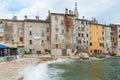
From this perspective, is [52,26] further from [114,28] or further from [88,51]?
[114,28]

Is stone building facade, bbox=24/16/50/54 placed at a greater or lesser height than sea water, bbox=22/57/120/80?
greater

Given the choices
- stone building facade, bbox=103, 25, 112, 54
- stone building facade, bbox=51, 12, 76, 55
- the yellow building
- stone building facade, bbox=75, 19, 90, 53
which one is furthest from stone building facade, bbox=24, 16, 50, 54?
stone building facade, bbox=103, 25, 112, 54

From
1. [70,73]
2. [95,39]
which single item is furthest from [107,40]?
[70,73]

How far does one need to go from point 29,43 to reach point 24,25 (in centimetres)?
567

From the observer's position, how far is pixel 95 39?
100562mm

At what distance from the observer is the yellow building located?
98.0m

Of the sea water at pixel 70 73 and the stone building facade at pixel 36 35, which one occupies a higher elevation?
the stone building facade at pixel 36 35

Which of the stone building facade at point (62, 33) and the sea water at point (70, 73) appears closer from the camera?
the sea water at point (70, 73)

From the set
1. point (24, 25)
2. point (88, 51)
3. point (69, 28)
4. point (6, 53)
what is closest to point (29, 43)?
point (24, 25)

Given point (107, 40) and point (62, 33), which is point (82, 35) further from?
point (107, 40)

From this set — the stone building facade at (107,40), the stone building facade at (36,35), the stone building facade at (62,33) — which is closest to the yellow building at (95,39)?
the stone building facade at (107,40)

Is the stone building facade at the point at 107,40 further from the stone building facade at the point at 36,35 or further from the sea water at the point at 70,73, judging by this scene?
the sea water at the point at 70,73

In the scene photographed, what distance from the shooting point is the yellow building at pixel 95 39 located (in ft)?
322

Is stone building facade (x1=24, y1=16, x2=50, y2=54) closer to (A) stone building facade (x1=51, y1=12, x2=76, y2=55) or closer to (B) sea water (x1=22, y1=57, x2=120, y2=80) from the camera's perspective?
(A) stone building facade (x1=51, y1=12, x2=76, y2=55)
